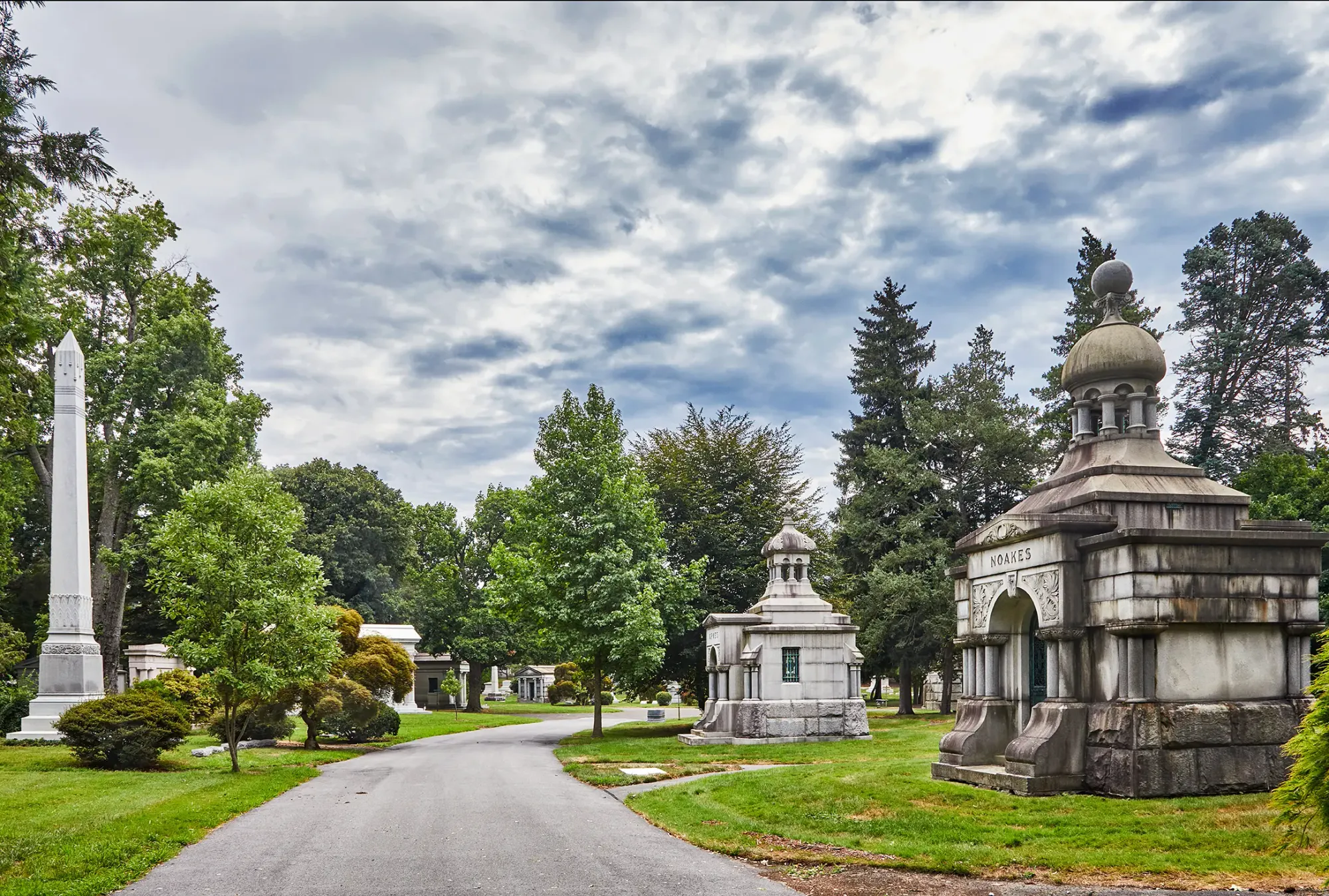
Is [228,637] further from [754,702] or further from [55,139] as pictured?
[754,702]

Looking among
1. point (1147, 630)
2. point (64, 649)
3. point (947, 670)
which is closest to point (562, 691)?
point (947, 670)

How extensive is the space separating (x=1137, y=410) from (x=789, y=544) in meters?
14.7

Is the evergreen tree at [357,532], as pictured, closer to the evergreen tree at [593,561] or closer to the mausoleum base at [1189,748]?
the evergreen tree at [593,561]

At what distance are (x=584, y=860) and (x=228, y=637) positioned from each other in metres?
12.8

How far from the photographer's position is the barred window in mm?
28766

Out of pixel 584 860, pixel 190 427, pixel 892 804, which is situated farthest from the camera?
pixel 190 427

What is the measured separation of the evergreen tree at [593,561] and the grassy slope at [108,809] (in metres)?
8.00

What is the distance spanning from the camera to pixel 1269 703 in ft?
46.1

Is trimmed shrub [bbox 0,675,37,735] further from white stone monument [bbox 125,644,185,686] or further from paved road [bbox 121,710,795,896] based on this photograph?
paved road [bbox 121,710,795,896]

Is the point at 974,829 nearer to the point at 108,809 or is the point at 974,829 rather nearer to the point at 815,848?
the point at 815,848

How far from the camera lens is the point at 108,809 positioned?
14.7 metres

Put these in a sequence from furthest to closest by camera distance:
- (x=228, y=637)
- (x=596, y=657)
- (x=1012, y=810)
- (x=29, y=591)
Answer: (x=29, y=591) < (x=596, y=657) < (x=228, y=637) < (x=1012, y=810)

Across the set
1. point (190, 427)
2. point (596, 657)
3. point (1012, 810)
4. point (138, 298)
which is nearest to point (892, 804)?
point (1012, 810)

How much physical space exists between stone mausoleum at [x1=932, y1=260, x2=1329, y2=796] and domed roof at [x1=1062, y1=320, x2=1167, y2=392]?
3 cm
